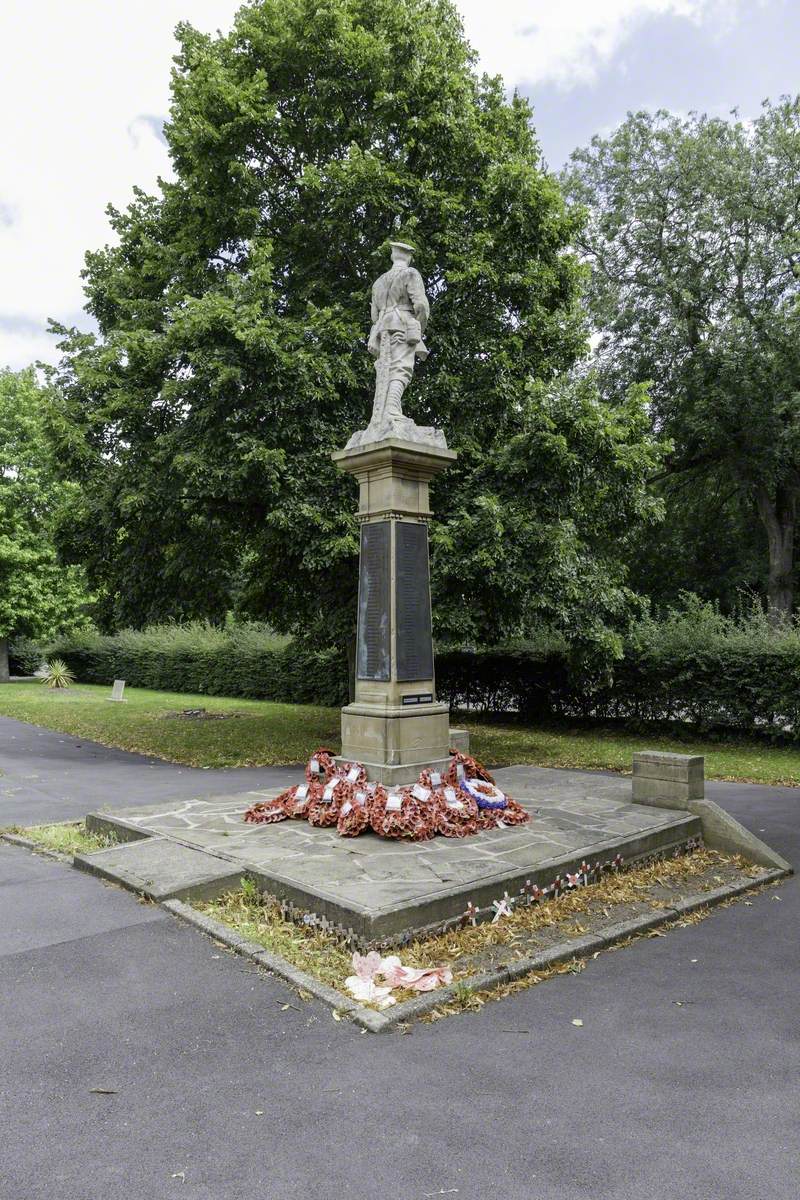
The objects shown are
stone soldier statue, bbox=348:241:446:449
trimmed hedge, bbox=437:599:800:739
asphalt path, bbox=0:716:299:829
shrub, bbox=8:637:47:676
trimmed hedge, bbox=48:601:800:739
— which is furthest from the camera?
shrub, bbox=8:637:47:676

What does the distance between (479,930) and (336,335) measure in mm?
9233

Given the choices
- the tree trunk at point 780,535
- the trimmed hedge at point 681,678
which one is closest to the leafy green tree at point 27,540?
the trimmed hedge at point 681,678

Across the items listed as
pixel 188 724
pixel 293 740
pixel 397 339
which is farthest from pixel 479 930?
pixel 188 724

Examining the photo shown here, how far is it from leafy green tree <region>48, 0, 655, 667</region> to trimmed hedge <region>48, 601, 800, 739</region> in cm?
288

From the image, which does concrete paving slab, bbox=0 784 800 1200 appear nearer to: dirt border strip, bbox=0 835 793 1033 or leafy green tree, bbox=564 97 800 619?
dirt border strip, bbox=0 835 793 1033

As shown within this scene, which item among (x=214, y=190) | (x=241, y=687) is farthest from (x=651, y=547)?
(x=214, y=190)

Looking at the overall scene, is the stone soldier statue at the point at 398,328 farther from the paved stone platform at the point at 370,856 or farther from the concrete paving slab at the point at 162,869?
the concrete paving slab at the point at 162,869

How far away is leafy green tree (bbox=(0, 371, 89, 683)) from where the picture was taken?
3438cm

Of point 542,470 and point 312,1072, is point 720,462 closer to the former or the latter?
point 542,470

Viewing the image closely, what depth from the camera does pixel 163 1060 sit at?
392 cm

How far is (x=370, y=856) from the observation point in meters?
6.53

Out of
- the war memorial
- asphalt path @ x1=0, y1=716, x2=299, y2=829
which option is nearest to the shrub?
asphalt path @ x1=0, y1=716, x2=299, y2=829

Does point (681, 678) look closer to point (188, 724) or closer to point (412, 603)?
point (412, 603)

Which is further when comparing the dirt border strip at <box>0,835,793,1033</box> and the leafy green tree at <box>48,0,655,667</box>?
the leafy green tree at <box>48,0,655,667</box>
